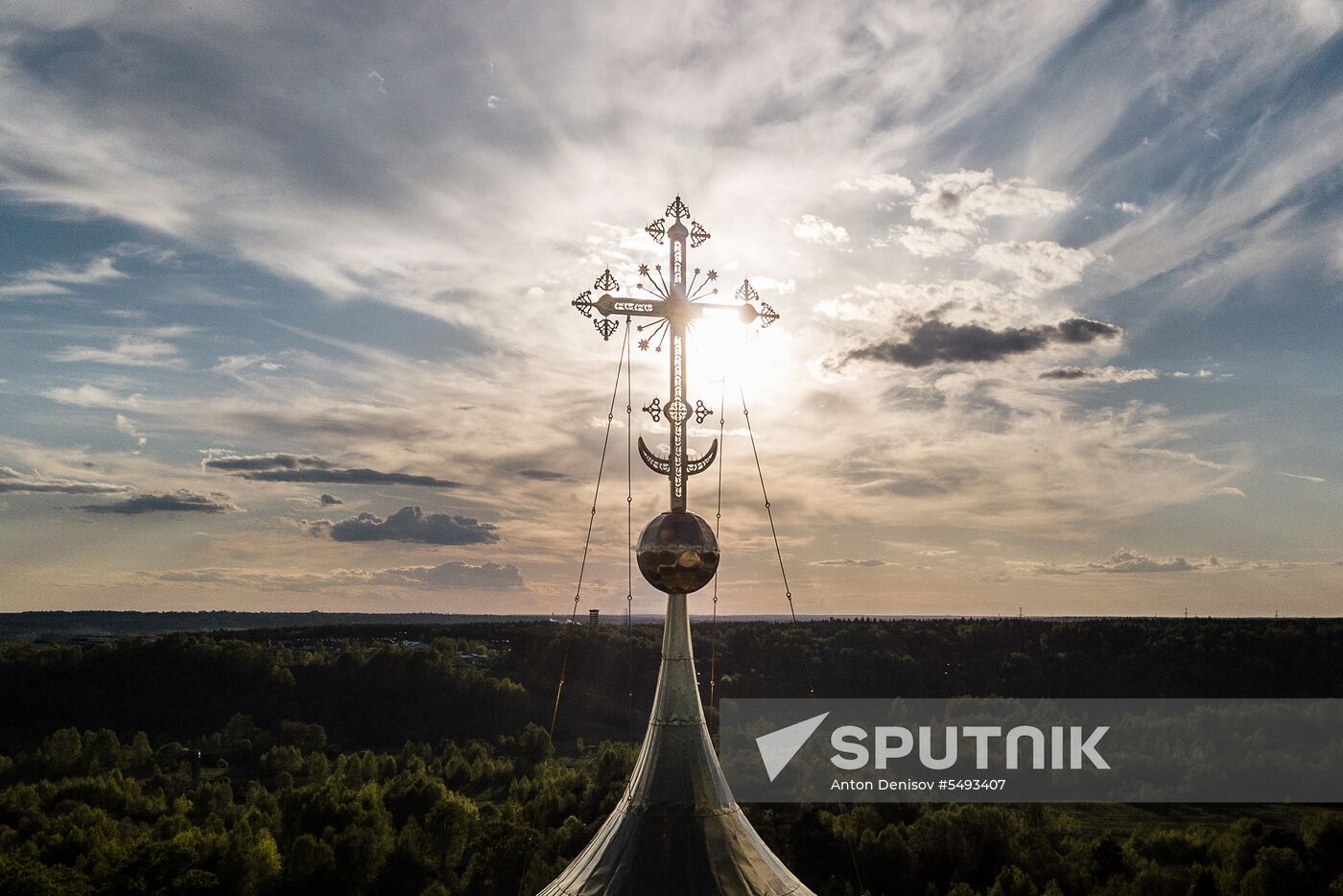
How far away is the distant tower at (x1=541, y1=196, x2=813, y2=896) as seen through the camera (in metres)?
10.8

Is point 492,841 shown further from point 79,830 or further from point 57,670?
point 57,670

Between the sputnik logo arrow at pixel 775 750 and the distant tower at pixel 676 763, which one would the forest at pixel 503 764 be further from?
the sputnik logo arrow at pixel 775 750

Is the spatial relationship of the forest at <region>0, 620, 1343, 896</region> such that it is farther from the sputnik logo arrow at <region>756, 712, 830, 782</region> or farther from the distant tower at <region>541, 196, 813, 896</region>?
the sputnik logo arrow at <region>756, 712, 830, 782</region>

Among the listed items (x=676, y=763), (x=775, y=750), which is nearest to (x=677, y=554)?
(x=676, y=763)

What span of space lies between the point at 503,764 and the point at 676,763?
85942 millimetres

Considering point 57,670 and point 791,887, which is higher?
point 791,887

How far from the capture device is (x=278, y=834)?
59.2 m

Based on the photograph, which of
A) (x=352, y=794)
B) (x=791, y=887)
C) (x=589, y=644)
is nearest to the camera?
(x=791, y=887)

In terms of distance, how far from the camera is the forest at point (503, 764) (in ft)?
167

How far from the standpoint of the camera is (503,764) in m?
92.2

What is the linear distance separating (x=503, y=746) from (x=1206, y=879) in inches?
2947

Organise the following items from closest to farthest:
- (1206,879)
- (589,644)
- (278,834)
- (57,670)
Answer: (1206,879), (278,834), (57,670), (589,644)

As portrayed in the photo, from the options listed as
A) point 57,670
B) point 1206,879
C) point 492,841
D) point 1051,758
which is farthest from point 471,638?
point 1206,879

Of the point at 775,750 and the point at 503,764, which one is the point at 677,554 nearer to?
the point at 775,750
